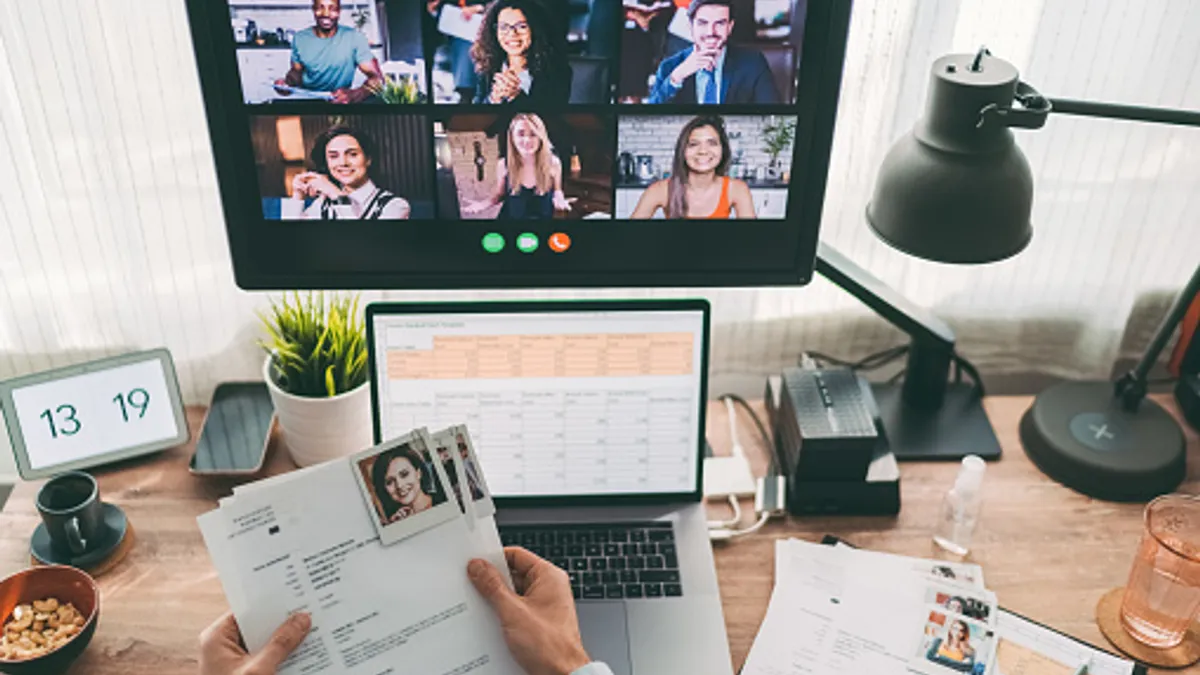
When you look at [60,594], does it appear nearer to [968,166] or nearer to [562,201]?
[562,201]

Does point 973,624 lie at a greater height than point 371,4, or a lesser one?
lesser

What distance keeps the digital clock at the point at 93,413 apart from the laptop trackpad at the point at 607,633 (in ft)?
1.96

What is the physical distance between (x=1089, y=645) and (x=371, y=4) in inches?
40.1

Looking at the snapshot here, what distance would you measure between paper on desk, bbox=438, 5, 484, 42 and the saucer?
2.37 ft

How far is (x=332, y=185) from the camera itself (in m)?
1.20

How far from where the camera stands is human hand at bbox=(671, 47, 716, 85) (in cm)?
114

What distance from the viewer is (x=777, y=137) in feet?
3.93

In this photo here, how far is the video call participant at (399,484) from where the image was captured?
113 centimetres

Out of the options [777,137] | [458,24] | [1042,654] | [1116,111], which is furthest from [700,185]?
[1042,654]

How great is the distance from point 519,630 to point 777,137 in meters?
0.55

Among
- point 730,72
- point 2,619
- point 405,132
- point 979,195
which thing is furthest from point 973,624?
point 2,619

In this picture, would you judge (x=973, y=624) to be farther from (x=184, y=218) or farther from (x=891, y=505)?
(x=184, y=218)

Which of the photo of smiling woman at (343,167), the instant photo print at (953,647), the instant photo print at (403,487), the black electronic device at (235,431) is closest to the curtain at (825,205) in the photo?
the black electronic device at (235,431)

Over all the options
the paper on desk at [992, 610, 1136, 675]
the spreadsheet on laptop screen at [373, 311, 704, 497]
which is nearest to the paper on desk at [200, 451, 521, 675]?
the spreadsheet on laptop screen at [373, 311, 704, 497]
